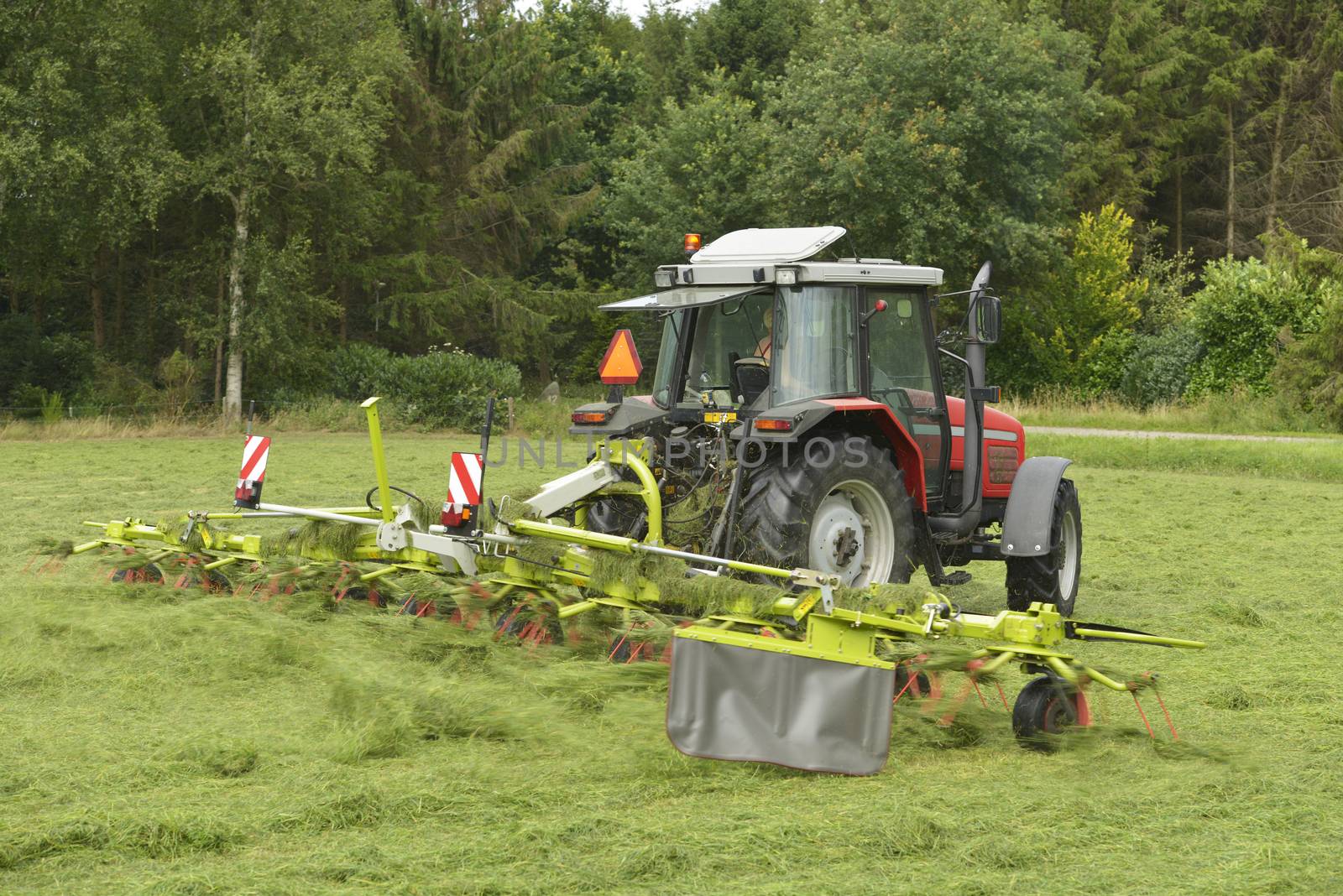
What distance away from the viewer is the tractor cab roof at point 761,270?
717 centimetres

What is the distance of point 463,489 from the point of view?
6641 millimetres

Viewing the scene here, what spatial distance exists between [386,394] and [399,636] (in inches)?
879

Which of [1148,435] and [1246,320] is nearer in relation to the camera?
[1148,435]

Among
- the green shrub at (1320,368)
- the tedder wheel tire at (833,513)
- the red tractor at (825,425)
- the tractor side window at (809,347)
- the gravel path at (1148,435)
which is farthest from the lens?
the green shrub at (1320,368)

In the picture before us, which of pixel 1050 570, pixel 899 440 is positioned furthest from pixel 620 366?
pixel 1050 570

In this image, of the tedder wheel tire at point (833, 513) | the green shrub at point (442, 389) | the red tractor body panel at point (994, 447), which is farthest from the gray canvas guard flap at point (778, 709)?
the green shrub at point (442, 389)

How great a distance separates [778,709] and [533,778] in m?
0.88

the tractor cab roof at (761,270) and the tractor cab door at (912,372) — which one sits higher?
the tractor cab roof at (761,270)

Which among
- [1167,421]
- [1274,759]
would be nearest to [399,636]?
[1274,759]

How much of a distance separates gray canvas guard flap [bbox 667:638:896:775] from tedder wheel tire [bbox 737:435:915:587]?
1.46 meters

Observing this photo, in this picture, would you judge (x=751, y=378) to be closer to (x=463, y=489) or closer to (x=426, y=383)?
(x=463, y=489)

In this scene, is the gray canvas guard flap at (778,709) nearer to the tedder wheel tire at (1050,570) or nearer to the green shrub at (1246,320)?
the tedder wheel tire at (1050,570)

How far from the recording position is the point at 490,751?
5.09 m

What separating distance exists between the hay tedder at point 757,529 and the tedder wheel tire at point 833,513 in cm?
1
